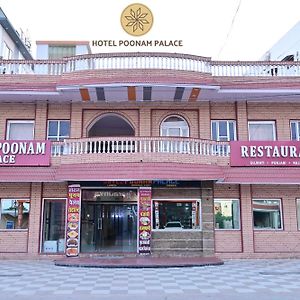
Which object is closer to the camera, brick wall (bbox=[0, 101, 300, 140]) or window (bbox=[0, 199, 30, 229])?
window (bbox=[0, 199, 30, 229])

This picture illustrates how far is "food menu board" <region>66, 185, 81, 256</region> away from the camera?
14.8 m

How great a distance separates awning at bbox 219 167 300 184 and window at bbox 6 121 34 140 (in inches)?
306

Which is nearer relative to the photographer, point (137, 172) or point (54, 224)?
point (137, 172)

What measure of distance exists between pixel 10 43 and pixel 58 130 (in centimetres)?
1105

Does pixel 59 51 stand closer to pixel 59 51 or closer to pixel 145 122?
pixel 59 51

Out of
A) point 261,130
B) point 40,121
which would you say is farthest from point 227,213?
point 40,121

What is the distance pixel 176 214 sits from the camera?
15312 millimetres

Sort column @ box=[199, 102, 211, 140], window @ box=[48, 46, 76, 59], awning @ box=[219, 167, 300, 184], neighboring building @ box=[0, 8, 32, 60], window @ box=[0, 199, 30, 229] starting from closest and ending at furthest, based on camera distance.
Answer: awning @ box=[219, 167, 300, 184]
window @ box=[0, 199, 30, 229]
column @ box=[199, 102, 211, 140]
neighboring building @ box=[0, 8, 32, 60]
window @ box=[48, 46, 76, 59]

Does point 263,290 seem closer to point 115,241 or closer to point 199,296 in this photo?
point 199,296

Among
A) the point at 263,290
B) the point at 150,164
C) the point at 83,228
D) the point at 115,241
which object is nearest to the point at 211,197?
the point at 150,164

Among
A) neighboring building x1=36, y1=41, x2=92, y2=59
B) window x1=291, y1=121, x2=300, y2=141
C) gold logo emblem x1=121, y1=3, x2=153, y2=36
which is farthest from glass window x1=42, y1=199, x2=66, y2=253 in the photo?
neighboring building x1=36, y1=41, x2=92, y2=59

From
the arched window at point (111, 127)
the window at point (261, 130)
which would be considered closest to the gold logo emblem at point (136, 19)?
the arched window at point (111, 127)

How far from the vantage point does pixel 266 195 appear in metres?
15.6

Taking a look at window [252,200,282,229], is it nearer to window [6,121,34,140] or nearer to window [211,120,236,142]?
window [211,120,236,142]
